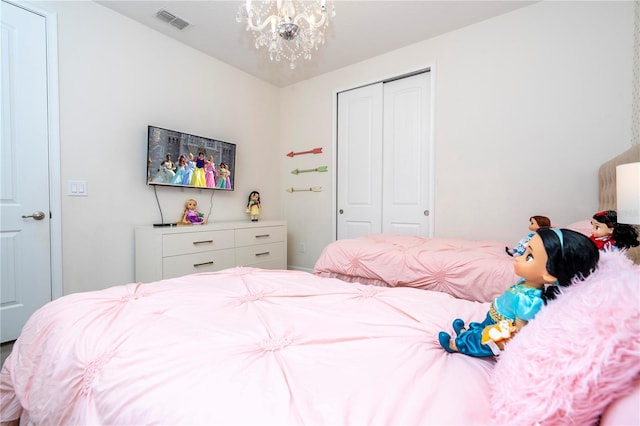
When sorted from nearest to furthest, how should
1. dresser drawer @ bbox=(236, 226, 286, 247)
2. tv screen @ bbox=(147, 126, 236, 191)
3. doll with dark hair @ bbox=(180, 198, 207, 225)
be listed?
tv screen @ bbox=(147, 126, 236, 191) → doll with dark hair @ bbox=(180, 198, 207, 225) → dresser drawer @ bbox=(236, 226, 286, 247)

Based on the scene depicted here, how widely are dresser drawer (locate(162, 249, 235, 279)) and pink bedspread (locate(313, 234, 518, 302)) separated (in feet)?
3.74

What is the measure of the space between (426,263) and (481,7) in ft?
7.53

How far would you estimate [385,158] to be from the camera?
3.37m

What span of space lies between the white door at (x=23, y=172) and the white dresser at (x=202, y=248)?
0.66 meters

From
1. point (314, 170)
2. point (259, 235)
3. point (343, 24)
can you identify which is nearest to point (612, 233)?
point (343, 24)

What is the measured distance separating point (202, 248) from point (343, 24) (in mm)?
2470

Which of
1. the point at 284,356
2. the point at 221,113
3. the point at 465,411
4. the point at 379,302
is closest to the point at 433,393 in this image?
the point at 465,411

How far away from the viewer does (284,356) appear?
74 cm

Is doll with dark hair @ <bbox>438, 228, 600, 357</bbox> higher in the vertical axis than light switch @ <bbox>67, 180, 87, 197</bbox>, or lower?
lower

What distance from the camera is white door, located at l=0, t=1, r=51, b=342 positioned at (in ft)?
6.63

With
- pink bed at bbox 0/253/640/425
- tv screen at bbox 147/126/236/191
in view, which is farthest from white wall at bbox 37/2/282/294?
pink bed at bbox 0/253/640/425

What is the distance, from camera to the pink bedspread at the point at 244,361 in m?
0.55

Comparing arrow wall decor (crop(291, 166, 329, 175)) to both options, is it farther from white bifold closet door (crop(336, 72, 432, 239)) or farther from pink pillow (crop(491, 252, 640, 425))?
pink pillow (crop(491, 252, 640, 425))

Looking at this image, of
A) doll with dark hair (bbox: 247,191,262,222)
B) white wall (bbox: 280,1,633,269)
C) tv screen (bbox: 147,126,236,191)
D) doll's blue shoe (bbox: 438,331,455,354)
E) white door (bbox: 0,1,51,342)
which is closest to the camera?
doll's blue shoe (bbox: 438,331,455,354)
